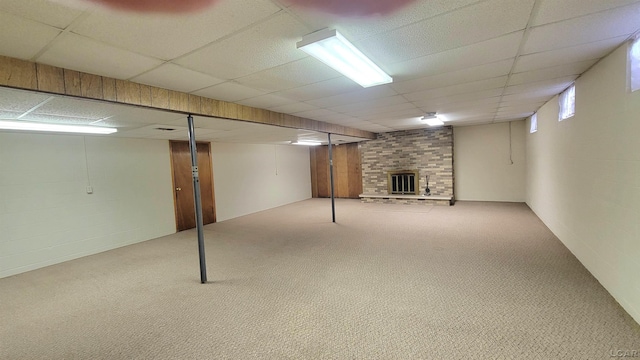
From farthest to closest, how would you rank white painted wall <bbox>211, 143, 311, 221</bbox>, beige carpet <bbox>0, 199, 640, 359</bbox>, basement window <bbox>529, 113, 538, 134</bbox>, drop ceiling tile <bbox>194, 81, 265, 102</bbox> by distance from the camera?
white painted wall <bbox>211, 143, 311, 221</bbox> → basement window <bbox>529, 113, 538, 134</bbox> → drop ceiling tile <bbox>194, 81, 265, 102</bbox> → beige carpet <bbox>0, 199, 640, 359</bbox>

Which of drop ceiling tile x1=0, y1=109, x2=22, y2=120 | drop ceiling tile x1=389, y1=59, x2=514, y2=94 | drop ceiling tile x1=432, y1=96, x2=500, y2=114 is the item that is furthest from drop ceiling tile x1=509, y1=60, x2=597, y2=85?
drop ceiling tile x1=0, y1=109, x2=22, y2=120

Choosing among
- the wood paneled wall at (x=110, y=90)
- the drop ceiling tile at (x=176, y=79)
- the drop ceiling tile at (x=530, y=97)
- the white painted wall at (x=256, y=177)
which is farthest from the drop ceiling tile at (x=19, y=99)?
the drop ceiling tile at (x=530, y=97)

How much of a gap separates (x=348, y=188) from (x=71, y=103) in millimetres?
8321

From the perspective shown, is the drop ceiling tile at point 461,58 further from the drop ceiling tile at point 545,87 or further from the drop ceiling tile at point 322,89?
the drop ceiling tile at point 545,87

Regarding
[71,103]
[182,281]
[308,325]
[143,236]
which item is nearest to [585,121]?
[308,325]

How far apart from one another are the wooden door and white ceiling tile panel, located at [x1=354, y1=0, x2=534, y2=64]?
5582 millimetres

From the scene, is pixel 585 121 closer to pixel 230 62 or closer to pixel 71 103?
pixel 230 62

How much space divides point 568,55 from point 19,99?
494 cm

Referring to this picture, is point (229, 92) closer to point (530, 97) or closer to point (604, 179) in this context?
point (604, 179)

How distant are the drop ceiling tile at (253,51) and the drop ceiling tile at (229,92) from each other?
338 millimetres

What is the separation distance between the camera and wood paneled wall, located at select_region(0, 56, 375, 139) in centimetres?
195

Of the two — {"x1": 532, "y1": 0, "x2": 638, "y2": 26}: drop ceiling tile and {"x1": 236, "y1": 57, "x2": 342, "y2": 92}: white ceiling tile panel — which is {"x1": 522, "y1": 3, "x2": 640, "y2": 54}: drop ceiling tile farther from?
{"x1": 236, "y1": 57, "x2": 342, "y2": 92}: white ceiling tile panel

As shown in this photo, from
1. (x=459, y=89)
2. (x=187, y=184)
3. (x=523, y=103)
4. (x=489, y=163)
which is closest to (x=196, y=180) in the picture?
(x=459, y=89)

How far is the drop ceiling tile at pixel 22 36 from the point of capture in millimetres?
1461
